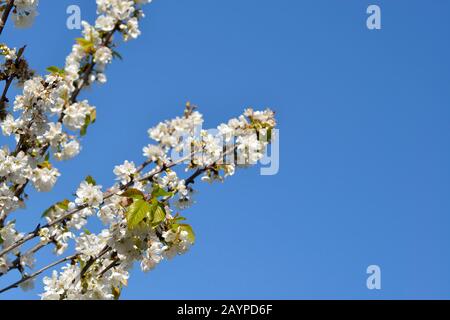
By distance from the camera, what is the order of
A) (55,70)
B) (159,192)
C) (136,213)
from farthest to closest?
(159,192), (55,70), (136,213)

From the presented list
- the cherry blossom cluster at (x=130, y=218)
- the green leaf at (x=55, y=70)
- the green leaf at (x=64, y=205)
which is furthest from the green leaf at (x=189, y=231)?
the green leaf at (x=55, y=70)

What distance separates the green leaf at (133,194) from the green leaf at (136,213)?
62 mm

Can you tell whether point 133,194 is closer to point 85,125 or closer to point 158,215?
point 158,215

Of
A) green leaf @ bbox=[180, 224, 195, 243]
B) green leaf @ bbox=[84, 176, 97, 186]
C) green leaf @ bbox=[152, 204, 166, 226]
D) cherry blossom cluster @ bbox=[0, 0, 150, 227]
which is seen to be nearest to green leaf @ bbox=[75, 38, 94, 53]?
cherry blossom cluster @ bbox=[0, 0, 150, 227]

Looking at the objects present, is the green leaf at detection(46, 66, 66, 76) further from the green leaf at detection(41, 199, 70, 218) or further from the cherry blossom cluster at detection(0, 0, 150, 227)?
the green leaf at detection(41, 199, 70, 218)

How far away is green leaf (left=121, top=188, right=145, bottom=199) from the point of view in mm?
4641

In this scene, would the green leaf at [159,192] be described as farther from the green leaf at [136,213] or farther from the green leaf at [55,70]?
the green leaf at [55,70]

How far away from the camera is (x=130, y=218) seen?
4.57 meters

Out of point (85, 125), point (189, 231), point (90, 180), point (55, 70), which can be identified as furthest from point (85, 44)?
point (189, 231)

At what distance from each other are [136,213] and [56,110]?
0.98 m

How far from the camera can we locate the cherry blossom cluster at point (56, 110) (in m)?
4.50
